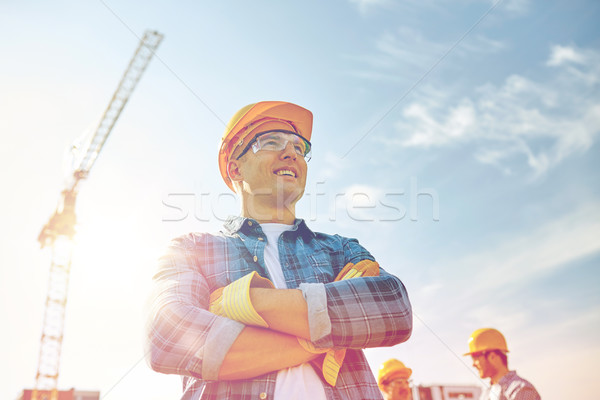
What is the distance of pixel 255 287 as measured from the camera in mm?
2588

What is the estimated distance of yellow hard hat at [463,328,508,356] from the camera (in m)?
8.59

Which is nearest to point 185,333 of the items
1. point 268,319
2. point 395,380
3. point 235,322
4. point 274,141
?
point 235,322

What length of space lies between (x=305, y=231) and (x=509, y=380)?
18.9 ft

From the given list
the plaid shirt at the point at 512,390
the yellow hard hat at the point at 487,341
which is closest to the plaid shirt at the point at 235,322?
the plaid shirt at the point at 512,390

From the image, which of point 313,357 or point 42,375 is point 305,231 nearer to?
point 313,357

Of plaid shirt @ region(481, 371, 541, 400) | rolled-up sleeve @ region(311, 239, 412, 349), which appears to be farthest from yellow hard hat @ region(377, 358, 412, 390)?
rolled-up sleeve @ region(311, 239, 412, 349)

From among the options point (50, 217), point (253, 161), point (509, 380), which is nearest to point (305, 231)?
point (253, 161)

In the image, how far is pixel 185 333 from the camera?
7.89 ft

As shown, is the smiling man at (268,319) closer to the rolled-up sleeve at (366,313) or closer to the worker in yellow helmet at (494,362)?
the rolled-up sleeve at (366,313)

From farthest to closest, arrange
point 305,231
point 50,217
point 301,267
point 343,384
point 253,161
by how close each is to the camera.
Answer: point 50,217 < point 253,161 < point 305,231 < point 301,267 < point 343,384

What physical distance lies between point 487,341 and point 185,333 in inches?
305

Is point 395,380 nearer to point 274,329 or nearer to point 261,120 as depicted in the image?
point 261,120

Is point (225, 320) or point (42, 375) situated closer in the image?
point (225, 320)

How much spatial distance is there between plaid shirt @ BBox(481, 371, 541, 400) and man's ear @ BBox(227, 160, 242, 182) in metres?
5.66
